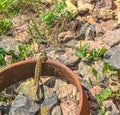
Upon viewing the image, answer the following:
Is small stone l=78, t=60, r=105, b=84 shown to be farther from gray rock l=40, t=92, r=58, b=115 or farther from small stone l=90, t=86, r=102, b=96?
gray rock l=40, t=92, r=58, b=115

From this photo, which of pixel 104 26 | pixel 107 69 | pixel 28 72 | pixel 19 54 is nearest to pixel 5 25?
pixel 19 54

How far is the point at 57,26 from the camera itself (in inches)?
152

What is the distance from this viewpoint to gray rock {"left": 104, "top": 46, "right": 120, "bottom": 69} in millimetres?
3342

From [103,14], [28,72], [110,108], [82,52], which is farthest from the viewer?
[103,14]

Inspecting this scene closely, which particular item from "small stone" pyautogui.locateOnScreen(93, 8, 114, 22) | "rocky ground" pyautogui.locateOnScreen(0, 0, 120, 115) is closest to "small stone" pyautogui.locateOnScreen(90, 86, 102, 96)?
"rocky ground" pyautogui.locateOnScreen(0, 0, 120, 115)

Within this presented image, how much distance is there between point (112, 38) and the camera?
3.66 meters

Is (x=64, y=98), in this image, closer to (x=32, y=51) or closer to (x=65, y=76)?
(x=65, y=76)

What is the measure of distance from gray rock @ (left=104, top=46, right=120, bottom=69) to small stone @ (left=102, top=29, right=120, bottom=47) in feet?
0.46

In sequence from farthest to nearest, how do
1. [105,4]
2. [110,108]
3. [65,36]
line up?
1. [105,4]
2. [65,36]
3. [110,108]

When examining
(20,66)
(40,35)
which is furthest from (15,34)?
(20,66)

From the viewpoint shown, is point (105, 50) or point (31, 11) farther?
point (31, 11)

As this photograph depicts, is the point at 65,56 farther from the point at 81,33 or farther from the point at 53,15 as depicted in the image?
the point at 53,15

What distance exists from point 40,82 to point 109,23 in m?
0.90

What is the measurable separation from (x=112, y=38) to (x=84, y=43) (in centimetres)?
25
